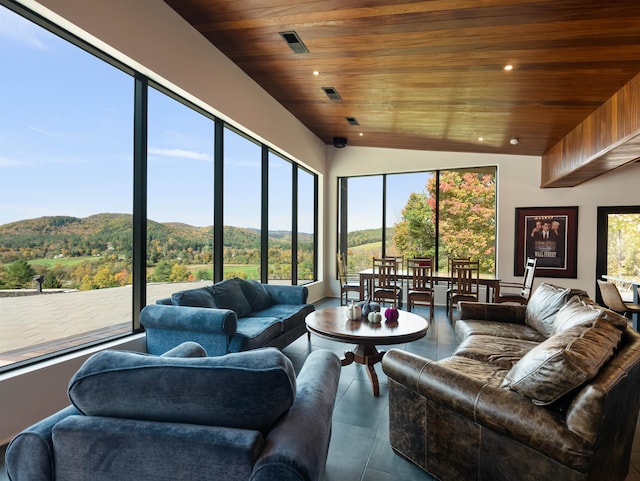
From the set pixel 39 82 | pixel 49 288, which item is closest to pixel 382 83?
pixel 39 82

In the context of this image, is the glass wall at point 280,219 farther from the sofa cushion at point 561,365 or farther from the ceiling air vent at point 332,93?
the sofa cushion at point 561,365

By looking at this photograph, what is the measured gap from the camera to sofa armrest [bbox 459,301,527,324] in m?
3.59

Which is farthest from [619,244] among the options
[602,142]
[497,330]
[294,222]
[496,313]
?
[294,222]

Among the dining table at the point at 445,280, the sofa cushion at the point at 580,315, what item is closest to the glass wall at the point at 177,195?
the dining table at the point at 445,280

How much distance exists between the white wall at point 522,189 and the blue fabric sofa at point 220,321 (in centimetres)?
422

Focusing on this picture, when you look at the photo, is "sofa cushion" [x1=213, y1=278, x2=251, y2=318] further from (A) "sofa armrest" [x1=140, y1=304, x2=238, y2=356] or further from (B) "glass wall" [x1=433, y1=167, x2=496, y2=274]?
(B) "glass wall" [x1=433, y1=167, x2=496, y2=274]

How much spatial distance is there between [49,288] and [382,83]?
3876mm

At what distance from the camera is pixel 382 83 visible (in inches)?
163

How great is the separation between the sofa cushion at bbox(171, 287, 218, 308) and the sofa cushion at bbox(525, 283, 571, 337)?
307cm

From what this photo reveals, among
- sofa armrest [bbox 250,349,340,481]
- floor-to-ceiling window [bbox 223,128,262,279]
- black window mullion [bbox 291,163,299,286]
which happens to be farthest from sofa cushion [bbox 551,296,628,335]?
black window mullion [bbox 291,163,299,286]

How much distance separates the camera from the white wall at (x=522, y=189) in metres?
5.85

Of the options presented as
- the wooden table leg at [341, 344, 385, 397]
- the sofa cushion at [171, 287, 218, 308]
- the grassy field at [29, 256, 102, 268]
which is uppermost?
the grassy field at [29, 256, 102, 268]

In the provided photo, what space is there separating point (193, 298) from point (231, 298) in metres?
0.57

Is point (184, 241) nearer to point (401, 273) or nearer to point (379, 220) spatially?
point (401, 273)
